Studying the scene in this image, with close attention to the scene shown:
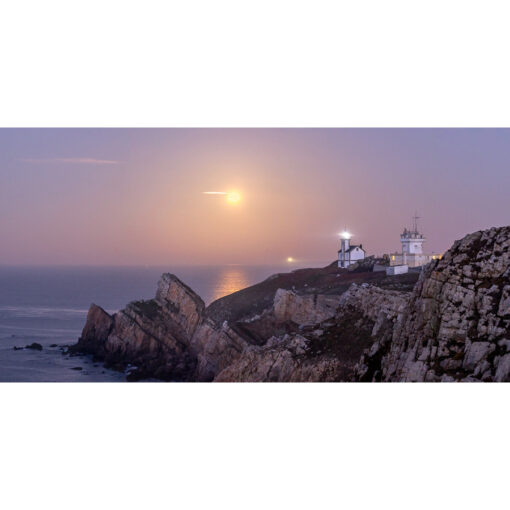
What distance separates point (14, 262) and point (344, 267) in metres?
11.5

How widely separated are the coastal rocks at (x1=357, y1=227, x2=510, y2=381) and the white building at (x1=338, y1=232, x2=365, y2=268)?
4548mm

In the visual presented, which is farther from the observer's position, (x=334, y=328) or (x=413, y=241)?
(x=413, y=241)

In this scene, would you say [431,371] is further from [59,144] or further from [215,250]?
[59,144]

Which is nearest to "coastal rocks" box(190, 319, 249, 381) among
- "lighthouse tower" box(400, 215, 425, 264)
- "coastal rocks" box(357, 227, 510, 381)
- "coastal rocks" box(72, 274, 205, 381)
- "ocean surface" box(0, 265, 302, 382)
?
"coastal rocks" box(72, 274, 205, 381)

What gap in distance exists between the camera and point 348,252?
1744 cm

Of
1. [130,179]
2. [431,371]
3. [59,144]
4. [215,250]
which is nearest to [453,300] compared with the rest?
[431,371]

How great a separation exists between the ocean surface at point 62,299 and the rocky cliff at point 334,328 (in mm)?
852

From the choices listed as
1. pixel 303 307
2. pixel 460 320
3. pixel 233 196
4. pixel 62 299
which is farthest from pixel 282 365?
pixel 62 299

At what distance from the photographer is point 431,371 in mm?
8250

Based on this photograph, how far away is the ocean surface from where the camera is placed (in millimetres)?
12634

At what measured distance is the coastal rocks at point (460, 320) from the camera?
8.03 m

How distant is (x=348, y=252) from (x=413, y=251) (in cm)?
355

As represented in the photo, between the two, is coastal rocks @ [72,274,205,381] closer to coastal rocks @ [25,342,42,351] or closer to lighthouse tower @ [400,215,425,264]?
coastal rocks @ [25,342,42,351]

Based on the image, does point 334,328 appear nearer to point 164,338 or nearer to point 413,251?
point 413,251
